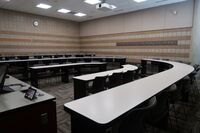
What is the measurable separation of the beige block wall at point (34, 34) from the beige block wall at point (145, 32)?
1.53 metres

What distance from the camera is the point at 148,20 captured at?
7.14 meters

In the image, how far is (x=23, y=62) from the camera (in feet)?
19.0

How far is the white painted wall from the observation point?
19.7 ft

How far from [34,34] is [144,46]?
22.1 feet

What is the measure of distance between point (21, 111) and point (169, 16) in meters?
7.17

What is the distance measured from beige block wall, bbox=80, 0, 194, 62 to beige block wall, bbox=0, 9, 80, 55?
60.3 inches

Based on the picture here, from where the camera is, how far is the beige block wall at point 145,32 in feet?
20.1

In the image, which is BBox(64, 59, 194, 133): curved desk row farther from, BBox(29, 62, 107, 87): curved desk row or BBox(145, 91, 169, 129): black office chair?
BBox(29, 62, 107, 87): curved desk row

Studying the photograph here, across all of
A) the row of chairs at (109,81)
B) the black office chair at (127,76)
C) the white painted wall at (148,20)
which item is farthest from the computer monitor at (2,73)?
the white painted wall at (148,20)

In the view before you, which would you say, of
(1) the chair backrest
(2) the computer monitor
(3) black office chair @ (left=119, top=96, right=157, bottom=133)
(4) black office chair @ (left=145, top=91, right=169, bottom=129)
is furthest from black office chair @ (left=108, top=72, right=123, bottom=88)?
(2) the computer monitor

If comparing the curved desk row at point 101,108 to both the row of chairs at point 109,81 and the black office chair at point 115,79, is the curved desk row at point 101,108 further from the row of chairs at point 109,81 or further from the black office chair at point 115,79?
the black office chair at point 115,79

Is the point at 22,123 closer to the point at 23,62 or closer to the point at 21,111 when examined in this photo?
the point at 21,111

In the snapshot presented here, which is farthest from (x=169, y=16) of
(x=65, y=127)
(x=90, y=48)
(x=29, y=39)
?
(x=29, y=39)

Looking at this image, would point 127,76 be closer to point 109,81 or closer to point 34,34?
point 109,81
